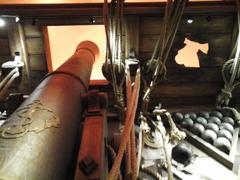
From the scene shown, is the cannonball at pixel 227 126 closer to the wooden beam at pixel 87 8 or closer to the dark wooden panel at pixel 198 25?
the dark wooden panel at pixel 198 25

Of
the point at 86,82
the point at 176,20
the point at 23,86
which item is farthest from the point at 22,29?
the point at 176,20

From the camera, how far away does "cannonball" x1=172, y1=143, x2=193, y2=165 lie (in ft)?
8.07

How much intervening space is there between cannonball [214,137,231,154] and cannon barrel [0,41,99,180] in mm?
1704

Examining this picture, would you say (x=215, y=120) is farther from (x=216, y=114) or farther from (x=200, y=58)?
(x=200, y=58)

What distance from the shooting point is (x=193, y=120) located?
10.2 feet

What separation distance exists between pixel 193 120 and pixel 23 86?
2.03 m

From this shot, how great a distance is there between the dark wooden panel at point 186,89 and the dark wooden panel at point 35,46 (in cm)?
144

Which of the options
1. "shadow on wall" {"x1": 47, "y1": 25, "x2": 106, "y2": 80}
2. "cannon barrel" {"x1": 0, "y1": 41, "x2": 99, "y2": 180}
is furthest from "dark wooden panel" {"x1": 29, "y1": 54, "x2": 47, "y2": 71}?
"cannon barrel" {"x1": 0, "y1": 41, "x2": 99, "y2": 180}

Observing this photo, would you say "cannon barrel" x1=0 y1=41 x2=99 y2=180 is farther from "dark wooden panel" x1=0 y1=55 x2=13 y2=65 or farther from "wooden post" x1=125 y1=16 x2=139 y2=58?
"dark wooden panel" x1=0 y1=55 x2=13 y2=65

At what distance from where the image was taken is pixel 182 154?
8.11ft

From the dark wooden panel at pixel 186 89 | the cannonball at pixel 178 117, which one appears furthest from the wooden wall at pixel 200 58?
the cannonball at pixel 178 117

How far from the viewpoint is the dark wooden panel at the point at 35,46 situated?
10.2 feet

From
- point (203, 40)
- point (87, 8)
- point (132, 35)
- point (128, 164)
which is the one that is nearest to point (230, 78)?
point (203, 40)

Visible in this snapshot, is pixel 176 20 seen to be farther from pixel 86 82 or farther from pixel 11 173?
pixel 11 173
